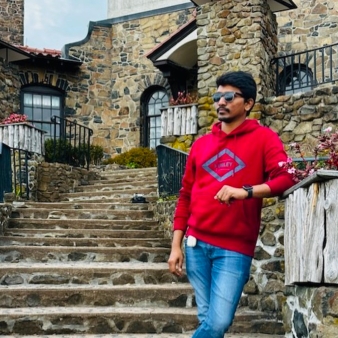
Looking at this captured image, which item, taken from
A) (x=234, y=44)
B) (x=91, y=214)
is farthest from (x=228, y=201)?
(x=234, y=44)

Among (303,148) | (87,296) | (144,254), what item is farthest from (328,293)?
(303,148)

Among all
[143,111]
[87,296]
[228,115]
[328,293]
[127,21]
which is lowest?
[87,296]

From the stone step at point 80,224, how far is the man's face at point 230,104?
5849 millimetres

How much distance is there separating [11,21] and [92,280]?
672 inches

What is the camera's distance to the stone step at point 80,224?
8.82m

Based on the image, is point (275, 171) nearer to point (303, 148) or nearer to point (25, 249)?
point (25, 249)

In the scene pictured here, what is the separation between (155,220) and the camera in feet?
30.8

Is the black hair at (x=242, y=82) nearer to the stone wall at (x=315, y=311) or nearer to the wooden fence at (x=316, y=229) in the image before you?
the wooden fence at (x=316, y=229)

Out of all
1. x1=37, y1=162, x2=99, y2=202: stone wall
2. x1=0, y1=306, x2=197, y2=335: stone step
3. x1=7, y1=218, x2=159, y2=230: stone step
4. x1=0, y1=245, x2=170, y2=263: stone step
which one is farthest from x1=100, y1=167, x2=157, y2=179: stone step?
x1=0, y1=306, x2=197, y2=335: stone step

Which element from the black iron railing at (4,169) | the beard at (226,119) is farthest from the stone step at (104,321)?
the black iron railing at (4,169)

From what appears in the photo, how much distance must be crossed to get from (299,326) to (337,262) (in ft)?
2.63

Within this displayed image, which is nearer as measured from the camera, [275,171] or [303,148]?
[275,171]

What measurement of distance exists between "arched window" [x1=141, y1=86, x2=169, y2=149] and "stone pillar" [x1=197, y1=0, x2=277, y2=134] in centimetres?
657

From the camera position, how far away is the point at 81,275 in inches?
266
